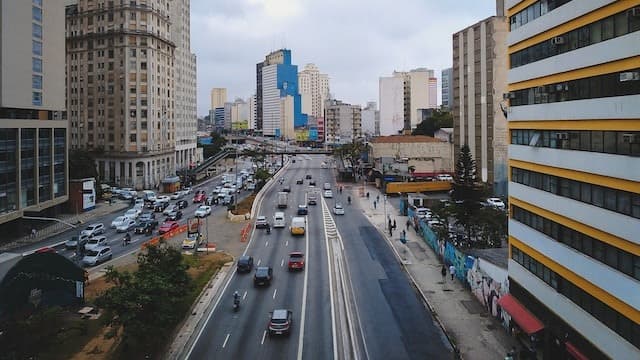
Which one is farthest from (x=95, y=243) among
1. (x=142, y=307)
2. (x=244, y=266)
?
(x=142, y=307)

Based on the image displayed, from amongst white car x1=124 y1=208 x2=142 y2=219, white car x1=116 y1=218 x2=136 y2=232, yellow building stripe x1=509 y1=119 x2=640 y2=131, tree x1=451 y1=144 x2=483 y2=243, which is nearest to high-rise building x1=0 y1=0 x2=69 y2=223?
white car x1=124 y1=208 x2=142 y2=219

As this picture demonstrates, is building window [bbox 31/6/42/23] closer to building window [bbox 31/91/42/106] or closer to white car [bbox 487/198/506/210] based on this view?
building window [bbox 31/91/42/106]

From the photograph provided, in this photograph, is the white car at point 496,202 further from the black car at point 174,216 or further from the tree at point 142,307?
the tree at point 142,307

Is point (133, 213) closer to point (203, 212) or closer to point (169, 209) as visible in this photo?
point (169, 209)

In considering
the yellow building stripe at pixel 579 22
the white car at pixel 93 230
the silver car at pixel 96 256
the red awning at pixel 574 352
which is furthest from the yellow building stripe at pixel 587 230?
the white car at pixel 93 230

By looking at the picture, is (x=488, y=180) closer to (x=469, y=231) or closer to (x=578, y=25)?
(x=469, y=231)

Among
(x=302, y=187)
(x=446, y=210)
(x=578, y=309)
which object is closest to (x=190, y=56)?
(x=302, y=187)
